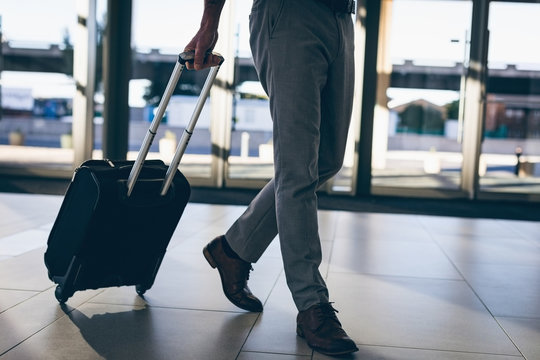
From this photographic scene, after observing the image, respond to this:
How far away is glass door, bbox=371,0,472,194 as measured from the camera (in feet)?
19.6

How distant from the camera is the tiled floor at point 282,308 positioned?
1635 millimetres

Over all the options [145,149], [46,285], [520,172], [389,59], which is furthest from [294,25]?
[520,172]

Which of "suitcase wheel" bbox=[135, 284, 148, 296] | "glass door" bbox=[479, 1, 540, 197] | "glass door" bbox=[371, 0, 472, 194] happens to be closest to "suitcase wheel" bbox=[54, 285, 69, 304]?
"suitcase wheel" bbox=[135, 284, 148, 296]

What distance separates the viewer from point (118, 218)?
5.94 feet

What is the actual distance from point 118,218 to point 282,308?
0.58 meters

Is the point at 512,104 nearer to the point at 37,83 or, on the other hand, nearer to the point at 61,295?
the point at 37,83

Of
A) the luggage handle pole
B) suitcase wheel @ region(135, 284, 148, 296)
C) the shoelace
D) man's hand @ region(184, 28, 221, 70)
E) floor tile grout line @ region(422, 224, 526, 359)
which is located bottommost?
floor tile grout line @ region(422, 224, 526, 359)

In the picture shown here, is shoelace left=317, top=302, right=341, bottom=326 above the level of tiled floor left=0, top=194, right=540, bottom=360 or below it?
above

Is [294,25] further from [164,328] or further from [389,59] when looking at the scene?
[389,59]

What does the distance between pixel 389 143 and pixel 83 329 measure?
4732 mm

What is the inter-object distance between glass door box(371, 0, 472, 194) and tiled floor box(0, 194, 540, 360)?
2754mm

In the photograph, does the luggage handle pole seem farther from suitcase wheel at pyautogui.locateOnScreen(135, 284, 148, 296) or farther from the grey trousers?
suitcase wheel at pyautogui.locateOnScreen(135, 284, 148, 296)

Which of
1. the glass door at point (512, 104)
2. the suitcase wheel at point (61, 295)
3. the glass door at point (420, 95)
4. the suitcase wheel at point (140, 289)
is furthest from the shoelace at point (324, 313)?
the glass door at point (512, 104)

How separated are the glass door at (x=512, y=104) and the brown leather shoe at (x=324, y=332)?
4730 mm
